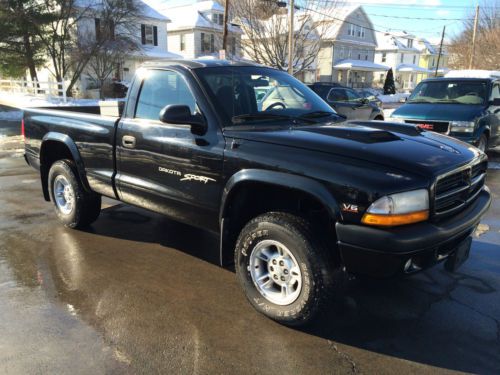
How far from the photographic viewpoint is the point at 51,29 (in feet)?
90.9

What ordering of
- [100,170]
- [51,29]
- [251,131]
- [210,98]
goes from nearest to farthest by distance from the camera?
[251,131] → [210,98] → [100,170] → [51,29]

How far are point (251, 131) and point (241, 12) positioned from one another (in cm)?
2268

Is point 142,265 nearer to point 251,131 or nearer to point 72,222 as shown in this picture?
point 72,222

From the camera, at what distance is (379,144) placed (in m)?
3.12

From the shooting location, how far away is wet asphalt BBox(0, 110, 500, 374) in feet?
9.36

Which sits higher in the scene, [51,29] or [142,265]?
[51,29]

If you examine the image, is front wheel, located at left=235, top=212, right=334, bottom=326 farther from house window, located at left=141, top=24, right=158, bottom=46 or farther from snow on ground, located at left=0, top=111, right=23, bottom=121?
house window, located at left=141, top=24, right=158, bottom=46

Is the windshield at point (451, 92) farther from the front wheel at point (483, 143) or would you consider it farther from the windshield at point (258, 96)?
the windshield at point (258, 96)

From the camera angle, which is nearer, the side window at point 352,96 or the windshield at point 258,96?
the windshield at point 258,96

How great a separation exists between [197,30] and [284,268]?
40505 mm

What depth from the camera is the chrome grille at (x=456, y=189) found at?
2.96m

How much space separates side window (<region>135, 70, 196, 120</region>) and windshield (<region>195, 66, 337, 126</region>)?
0.69ft

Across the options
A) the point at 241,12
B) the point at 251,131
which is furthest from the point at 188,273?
the point at 241,12

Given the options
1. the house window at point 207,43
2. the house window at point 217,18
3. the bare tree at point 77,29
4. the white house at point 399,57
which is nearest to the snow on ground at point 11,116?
the bare tree at point 77,29
